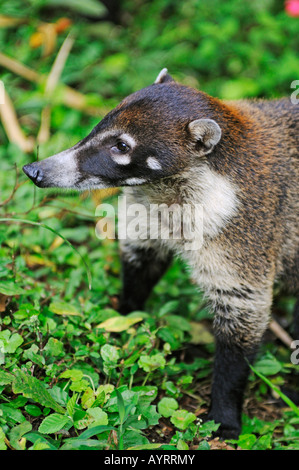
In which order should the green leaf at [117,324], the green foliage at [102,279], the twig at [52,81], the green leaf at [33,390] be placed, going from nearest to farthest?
the green leaf at [33,390] < the green foliage at [102,279] < the green leaf at [117,324] < the twig at [52,81]

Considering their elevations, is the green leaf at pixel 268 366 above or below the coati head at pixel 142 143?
below

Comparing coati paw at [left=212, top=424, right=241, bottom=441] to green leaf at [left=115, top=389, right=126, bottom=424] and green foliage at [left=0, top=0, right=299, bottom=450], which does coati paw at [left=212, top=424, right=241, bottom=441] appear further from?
green leaf at [left=115, top=389, right=126, bottom=424]

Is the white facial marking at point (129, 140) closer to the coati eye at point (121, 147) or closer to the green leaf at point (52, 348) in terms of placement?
the coati eye at point (121, 147)

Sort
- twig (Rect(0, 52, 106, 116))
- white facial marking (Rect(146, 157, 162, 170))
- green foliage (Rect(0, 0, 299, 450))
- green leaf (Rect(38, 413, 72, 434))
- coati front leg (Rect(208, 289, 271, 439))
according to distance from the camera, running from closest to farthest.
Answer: green leaf (Rect(38, 413, 72, 434)) → green foliage (Rect(0, 0, 299, 450)) → white facial marking (Rect(146, 157, 162, 170)) → coati front leg (Rect(208, 289, 271, 439)) → twig (Rect(0, 52, 106, 116))

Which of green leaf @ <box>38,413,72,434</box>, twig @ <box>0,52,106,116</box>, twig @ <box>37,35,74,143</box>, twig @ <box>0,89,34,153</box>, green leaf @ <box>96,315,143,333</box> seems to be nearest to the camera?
green leaf @ <box>38,413,72,434</box>

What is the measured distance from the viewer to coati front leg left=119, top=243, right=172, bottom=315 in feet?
12.7

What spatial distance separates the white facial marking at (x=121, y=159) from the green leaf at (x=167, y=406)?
149cm

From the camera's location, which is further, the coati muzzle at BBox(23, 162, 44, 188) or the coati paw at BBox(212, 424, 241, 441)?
the coati paw at BBox(212, 424, 241, 441)

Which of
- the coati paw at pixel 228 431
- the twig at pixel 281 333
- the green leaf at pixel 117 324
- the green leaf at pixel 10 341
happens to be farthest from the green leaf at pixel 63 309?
the twig at pixel 281 333

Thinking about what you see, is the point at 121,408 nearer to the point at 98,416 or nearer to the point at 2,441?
the point at 98,416

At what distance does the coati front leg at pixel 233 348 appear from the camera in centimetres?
334

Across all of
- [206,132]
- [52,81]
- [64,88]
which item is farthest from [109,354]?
[52,81]

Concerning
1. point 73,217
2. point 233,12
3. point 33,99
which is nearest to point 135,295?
point 73,217

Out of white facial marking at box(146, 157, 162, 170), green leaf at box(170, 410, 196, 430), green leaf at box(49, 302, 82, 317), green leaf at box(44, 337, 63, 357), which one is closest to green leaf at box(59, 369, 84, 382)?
green leaf at box(44, 337, 63, 357)
